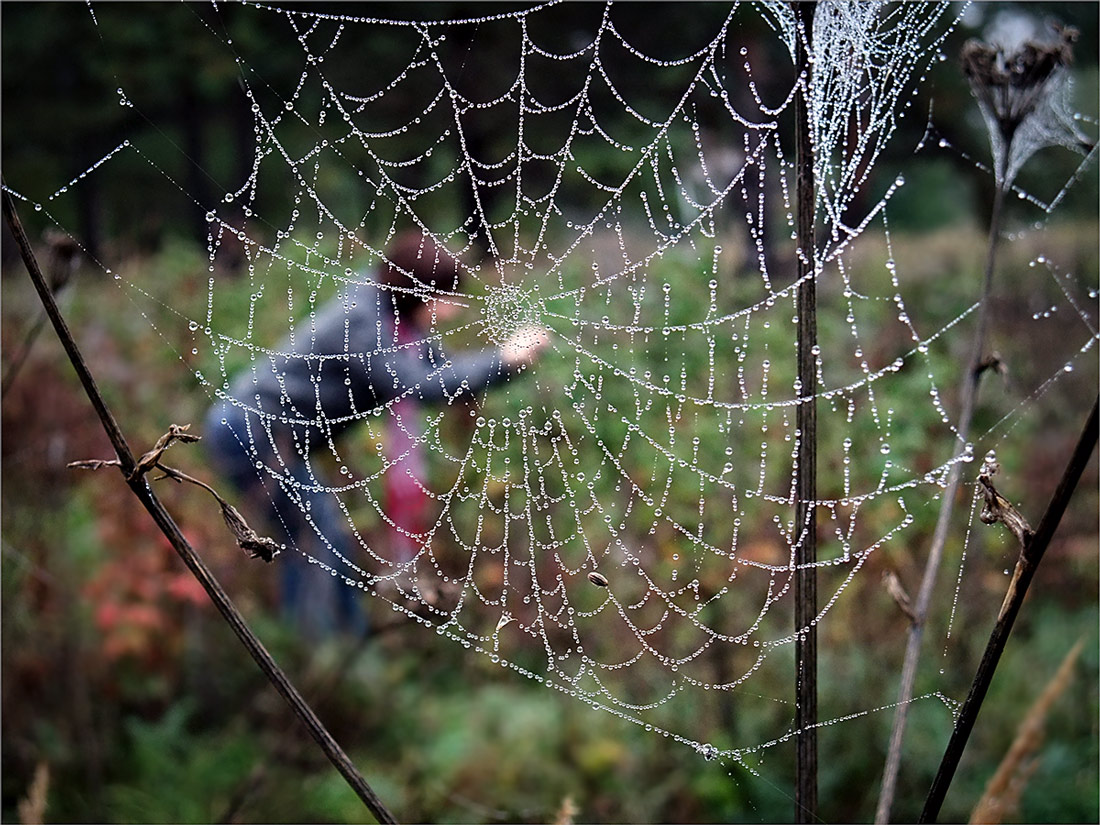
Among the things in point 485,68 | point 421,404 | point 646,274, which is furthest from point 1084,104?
point 421,404

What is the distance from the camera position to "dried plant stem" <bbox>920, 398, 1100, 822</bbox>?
0.93 metres

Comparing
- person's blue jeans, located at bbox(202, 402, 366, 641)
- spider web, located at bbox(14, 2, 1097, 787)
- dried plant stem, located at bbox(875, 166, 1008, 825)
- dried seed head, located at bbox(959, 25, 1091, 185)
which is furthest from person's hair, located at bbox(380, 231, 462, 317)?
dried plant stem, located at bbox(875, 166, 1008, 825)

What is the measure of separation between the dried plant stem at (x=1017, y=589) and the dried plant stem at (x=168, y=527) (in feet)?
1.93

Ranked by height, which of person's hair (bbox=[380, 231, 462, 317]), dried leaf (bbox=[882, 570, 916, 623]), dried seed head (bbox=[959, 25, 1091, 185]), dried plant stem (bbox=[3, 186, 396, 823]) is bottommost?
dried plant stem (bbox=[3, 186, 396, 823])

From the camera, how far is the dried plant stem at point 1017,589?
3.05 feet

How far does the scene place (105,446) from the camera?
362cm

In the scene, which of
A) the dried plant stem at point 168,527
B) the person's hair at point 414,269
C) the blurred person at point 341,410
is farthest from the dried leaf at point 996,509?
the person's hair at point 414,269

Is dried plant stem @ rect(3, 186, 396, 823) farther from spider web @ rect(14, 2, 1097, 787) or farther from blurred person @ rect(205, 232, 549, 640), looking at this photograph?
blurred person @ rect(205, 232, 549, 640)

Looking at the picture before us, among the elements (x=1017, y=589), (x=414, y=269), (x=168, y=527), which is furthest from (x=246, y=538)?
(x=414, y=269)

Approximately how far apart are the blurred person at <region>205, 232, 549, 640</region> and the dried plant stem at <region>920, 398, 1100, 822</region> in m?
2.35

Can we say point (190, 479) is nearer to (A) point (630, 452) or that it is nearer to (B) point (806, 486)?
(B) point (806, 486)

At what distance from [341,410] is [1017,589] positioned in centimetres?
305

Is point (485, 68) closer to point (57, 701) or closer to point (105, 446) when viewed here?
point (105, 446)

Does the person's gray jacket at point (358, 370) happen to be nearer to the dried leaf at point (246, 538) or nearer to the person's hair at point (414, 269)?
the person's hair at point (414, 269)
